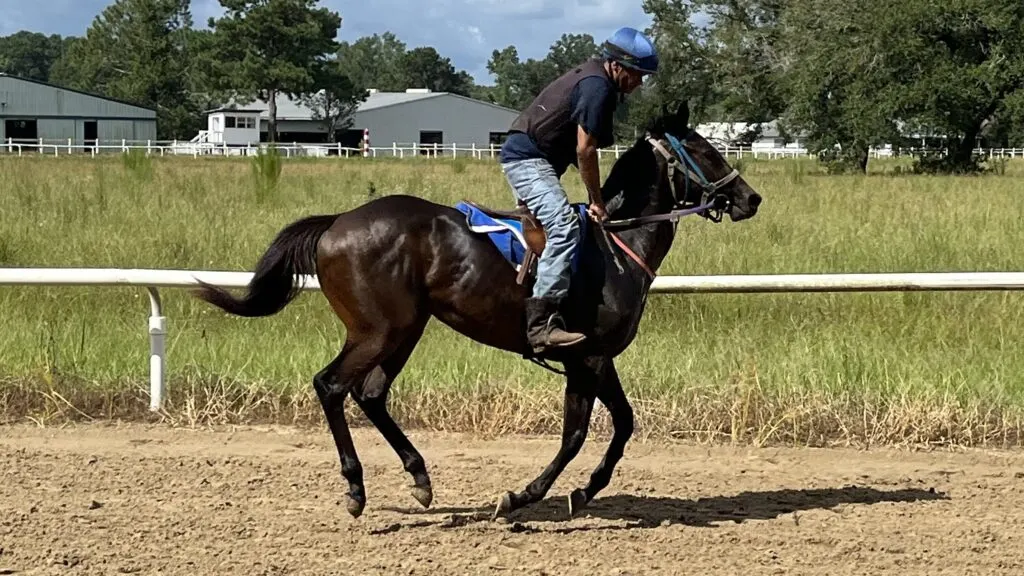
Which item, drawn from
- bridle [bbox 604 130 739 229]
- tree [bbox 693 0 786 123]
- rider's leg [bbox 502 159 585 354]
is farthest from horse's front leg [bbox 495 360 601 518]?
tree [bbox 693 0 786 123]

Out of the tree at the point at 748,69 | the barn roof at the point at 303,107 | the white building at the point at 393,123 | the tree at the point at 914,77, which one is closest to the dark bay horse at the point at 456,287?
the tree at the point at 914,77

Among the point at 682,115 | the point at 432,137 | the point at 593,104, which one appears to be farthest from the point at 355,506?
the point at 432,137

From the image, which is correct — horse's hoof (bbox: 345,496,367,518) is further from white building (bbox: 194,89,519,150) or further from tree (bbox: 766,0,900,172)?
white building (bbox: 194,89,519,150)

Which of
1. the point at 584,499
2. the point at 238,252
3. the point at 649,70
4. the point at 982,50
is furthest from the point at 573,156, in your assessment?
the point at 982,50

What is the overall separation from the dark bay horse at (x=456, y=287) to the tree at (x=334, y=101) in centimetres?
7822

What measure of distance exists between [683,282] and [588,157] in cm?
234

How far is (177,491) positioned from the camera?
6.50m

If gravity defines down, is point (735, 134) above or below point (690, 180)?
above

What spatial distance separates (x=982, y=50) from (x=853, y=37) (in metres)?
4.05

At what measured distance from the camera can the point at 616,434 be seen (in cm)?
633

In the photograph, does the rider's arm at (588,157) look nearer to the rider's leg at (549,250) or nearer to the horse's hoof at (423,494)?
the rider's leg at (549,250)

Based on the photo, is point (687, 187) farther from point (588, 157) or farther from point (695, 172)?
point (588, 157)

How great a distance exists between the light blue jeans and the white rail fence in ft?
7.00

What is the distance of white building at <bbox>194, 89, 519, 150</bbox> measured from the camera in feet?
276
